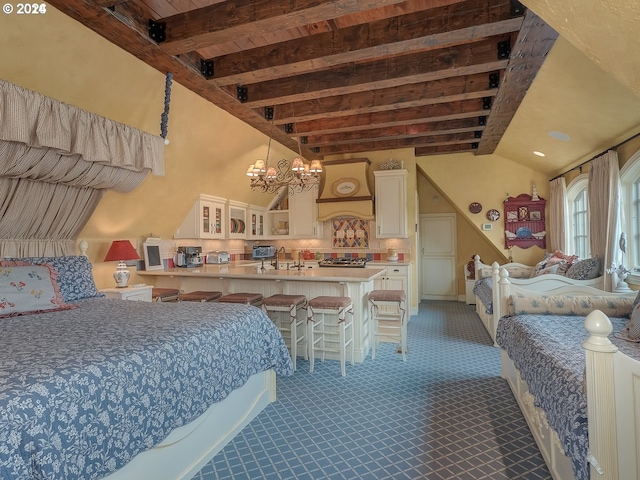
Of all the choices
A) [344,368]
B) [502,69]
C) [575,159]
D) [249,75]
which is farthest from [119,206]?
[575,159]

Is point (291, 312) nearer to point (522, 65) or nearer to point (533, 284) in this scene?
point (533, 284)

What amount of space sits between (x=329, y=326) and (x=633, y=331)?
2.47m

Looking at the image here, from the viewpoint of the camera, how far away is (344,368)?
3.34 meters

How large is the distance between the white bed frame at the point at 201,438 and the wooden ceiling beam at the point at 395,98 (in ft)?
9.08

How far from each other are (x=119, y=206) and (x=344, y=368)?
2.90 meters

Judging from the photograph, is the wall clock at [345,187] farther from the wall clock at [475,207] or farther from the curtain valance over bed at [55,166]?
the curtain valance over bed at [55,166]

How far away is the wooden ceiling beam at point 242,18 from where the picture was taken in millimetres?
2141

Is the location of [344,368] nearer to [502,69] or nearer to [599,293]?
[599,293]

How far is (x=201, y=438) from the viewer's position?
198cm

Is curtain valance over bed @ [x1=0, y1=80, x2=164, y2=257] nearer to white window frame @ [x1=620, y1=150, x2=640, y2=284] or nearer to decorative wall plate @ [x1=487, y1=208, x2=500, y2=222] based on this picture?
white window frame @ [x1=620, y1=150, x2=640, y2=284]

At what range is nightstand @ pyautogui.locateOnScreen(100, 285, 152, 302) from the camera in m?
3.51

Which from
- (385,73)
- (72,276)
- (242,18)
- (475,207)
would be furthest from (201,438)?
(475,207)

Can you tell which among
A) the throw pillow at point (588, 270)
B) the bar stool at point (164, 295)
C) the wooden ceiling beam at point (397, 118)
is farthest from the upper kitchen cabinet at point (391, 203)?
the bar stool at point (164, 295)

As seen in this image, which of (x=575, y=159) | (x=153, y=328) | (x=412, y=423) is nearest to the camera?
(x=153, y=328)
